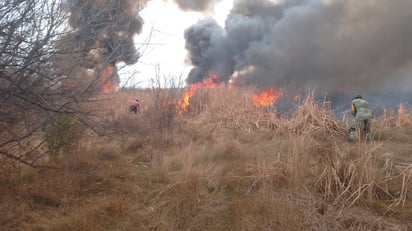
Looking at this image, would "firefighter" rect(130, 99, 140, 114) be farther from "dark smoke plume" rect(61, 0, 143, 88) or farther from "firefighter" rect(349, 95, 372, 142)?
"dark smoke plume" rect(61, 0, 143, 88)

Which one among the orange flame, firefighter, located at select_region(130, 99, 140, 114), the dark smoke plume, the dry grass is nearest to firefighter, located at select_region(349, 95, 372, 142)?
the dry grass

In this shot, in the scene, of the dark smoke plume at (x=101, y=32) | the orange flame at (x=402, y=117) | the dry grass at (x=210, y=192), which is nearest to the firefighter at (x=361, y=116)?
the dry grass at (x=210, y=192)

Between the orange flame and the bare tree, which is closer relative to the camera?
the bare tree

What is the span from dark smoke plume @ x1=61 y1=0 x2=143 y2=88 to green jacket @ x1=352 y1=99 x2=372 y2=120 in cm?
585

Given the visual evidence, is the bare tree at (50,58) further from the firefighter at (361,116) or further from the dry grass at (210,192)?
the firefighter at (361,116)

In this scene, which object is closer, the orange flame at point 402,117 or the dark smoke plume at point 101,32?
the dark smoke plume at point 101,32

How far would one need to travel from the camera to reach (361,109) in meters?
7.46

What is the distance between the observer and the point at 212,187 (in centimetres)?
385

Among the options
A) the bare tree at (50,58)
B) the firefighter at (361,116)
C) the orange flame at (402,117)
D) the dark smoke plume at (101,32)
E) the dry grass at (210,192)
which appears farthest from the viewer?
the orange flame at (402,117)

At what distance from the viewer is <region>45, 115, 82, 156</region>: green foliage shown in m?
4.17

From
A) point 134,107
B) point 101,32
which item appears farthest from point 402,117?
point 101,32

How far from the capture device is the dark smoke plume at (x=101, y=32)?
3.14 m

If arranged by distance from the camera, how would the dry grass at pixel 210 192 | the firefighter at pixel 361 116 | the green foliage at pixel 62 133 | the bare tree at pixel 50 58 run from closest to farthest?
the bare tree at pixel 50 58 → the dry grass at pixel 210 192 → the green foliage at pixel 62 133 → the firefighter at pixel 361 116

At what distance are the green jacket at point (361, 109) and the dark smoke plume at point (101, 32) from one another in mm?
5853
